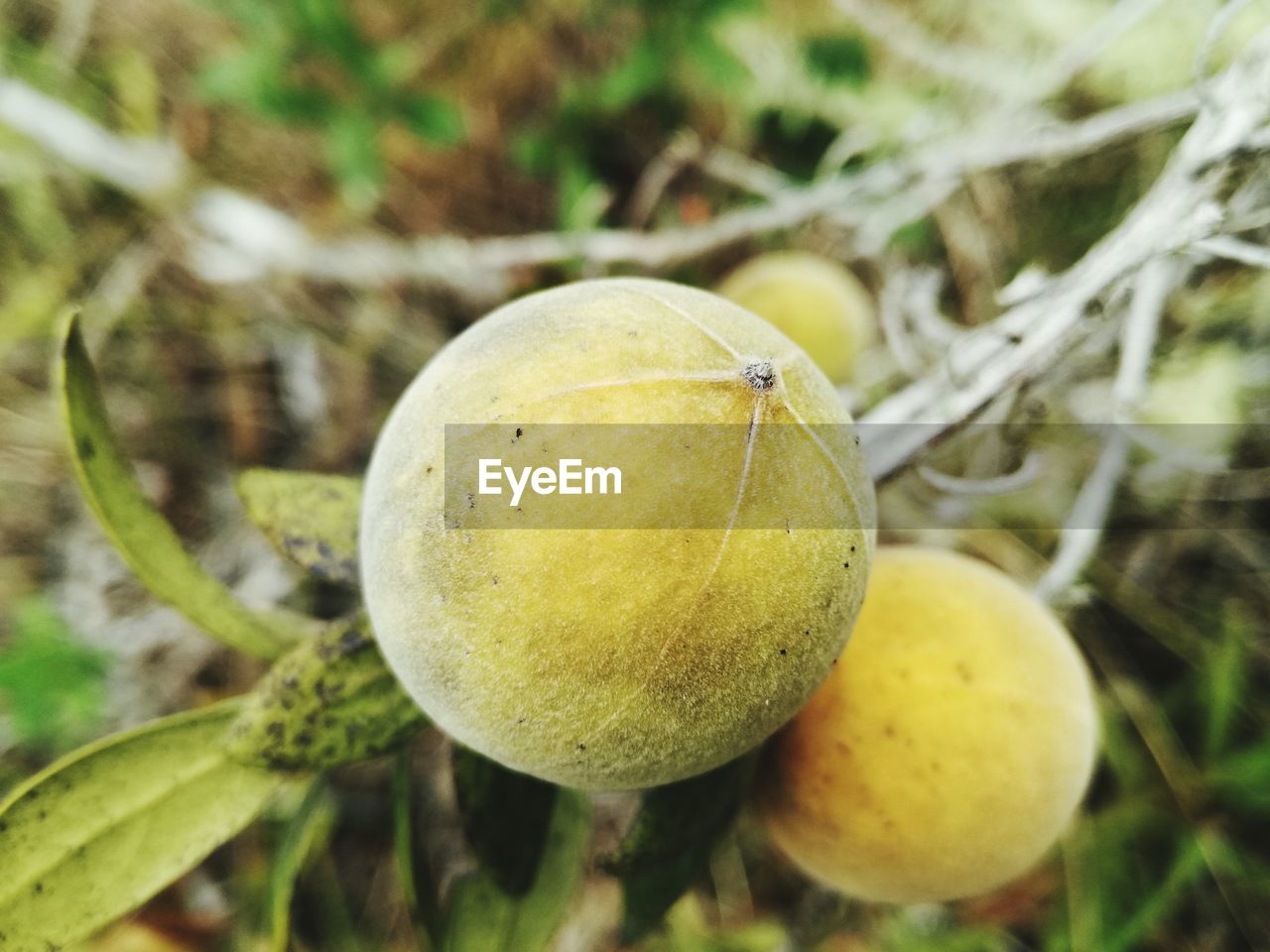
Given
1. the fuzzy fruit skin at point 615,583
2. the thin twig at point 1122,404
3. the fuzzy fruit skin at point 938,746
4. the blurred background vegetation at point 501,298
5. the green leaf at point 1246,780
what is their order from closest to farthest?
the fuzzy fruit skin at point 615,583
the fuzzy fruit skin at point 938,746
the thin twig at point 1122,404
the green leaf at point 1246,780
the blurred background vegetation at point 501,298

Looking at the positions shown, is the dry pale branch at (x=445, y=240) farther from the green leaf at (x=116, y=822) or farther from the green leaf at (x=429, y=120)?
the green leaf at (x=116, y=822)

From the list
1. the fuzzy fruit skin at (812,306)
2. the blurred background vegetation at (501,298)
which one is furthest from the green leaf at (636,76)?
the fuzzy fruit skin at (812,306)

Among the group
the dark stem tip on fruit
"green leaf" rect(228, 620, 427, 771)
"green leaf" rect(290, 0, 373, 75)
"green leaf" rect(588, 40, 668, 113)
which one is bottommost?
"green leaf" rect(228, 620, 427, 771)

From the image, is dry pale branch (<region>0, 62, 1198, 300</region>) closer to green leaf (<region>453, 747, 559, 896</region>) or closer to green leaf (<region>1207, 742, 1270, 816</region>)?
green leaf (<region>453, 747, 559, 896</region>)

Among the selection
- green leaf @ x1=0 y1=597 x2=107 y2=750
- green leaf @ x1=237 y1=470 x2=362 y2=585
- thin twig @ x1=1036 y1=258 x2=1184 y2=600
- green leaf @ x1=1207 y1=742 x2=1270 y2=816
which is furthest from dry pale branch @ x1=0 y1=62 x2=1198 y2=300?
green leaf @ x1=1207 y1=742 x2=1270 y2=816

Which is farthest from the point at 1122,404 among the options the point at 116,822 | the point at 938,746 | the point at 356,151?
the point at 356,151

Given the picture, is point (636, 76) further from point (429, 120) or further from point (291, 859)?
point (291, 859)

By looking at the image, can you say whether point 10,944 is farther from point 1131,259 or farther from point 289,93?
point 289,93
